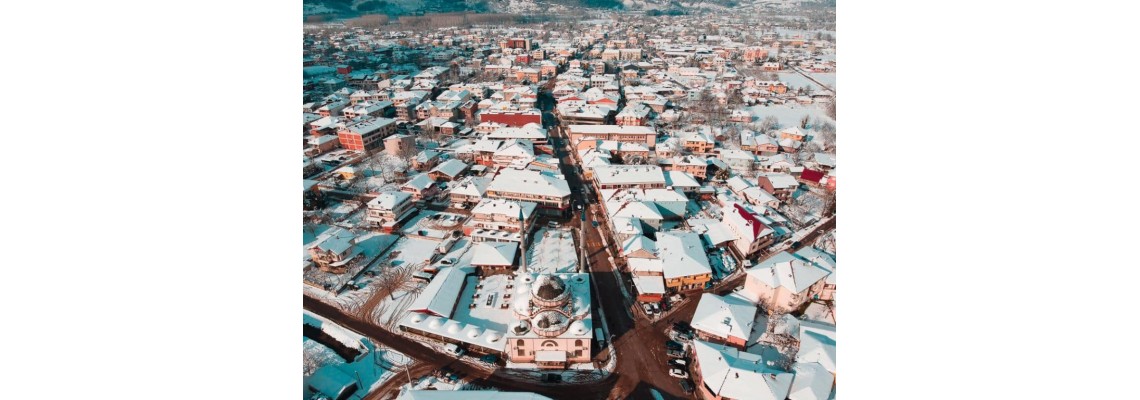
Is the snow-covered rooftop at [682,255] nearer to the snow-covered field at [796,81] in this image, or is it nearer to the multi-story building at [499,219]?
the multi-story building at [499,219]

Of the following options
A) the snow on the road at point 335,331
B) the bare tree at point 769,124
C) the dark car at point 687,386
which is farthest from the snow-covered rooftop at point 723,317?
the bare tree at point 769,124

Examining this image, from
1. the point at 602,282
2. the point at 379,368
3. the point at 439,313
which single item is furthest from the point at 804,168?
the point at 379,368

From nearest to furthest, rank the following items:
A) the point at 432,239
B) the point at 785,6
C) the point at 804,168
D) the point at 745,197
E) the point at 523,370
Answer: the point at 523,370 < the point at 432,239 < the point at 745,197 < the point at 804,168 < the point at 785,6

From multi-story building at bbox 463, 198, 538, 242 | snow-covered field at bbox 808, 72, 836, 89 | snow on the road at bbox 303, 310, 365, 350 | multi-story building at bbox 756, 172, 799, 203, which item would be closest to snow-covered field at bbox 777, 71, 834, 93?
snow-covered field at bbox 808, 72, 836, 89

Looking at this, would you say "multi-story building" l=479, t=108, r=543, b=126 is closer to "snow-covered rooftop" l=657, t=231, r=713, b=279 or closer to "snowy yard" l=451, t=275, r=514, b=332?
"snow-covered rooftop" l=657, t=231, r=713, b=279

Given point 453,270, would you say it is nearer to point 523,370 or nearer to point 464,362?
point 464,362

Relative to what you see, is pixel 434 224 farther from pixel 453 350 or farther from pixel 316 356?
pixel 453 350

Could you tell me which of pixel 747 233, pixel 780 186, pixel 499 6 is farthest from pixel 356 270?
pixel 499 6
